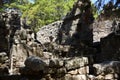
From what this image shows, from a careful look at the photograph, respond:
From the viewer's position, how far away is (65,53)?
16.2 meters

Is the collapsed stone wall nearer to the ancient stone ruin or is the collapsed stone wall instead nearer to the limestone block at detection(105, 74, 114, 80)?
the ancient stone ruin

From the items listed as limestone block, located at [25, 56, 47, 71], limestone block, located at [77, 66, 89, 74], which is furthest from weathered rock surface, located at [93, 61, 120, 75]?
limestone block, located at [25, 56, 47, 71]

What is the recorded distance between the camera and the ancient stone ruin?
7.32 metres

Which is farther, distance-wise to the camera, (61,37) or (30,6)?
(30,6)

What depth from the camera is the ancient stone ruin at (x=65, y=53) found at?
7.32m

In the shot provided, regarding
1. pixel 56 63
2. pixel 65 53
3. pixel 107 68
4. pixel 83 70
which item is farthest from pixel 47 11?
pixel 56 63

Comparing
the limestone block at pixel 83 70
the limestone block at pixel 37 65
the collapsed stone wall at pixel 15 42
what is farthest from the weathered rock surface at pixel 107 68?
the collapsed stone wall at pixel 15 42

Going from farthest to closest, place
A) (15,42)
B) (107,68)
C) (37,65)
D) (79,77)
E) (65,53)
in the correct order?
(65,53)
(15,42)
(107,68)
(79,77)
(37,65)

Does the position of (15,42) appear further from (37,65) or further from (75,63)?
(37,65)

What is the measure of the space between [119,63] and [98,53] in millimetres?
6575

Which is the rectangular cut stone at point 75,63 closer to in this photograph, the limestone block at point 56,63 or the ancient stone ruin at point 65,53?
the ancient stone ruin at point 65,53

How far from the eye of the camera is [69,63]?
7.48m

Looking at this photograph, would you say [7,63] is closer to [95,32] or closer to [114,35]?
[114,35]

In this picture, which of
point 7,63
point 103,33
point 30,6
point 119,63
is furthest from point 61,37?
point 30,6
